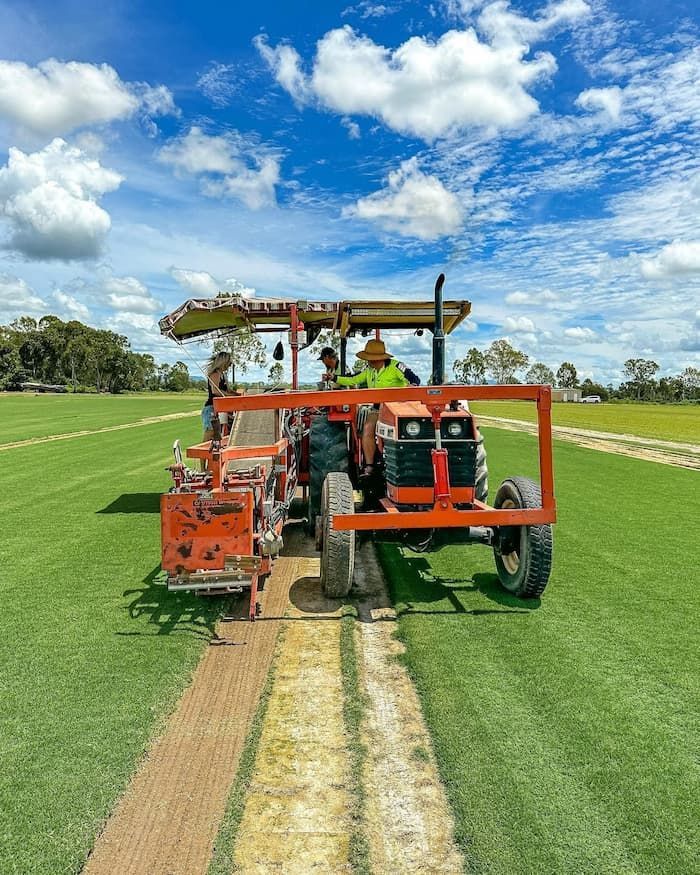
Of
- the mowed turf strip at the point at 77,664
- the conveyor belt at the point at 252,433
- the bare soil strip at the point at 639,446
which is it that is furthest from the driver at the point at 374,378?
the bare soil strip at the point at 639,446

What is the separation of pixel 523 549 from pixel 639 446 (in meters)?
17.6

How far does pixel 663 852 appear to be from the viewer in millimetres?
2408

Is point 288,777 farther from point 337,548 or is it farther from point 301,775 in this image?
point 337,548

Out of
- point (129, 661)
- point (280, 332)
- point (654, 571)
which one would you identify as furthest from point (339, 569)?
point (280, 332)

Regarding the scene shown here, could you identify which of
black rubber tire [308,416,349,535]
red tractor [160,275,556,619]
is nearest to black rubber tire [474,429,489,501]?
red tractor [160,275,556,619]

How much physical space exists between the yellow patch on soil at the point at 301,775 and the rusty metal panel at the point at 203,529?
32.1 inches

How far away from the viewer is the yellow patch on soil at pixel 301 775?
2416mm

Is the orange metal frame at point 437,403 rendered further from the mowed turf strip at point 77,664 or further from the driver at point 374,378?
the mowed turf strip at point 77,664

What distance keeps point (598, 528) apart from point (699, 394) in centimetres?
10834

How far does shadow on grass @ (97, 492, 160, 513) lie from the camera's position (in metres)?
8.76

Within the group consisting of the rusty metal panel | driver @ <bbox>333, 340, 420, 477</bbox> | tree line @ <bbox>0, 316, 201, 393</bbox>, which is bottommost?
the rusty metal panel

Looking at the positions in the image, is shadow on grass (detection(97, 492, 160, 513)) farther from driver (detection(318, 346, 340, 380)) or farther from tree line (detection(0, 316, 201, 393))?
tree line (detection(0, 316, 201, 393))

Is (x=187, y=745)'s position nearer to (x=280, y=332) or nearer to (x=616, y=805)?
(x=616, y=805)

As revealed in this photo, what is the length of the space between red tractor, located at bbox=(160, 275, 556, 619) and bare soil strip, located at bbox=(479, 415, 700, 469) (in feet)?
37.8
